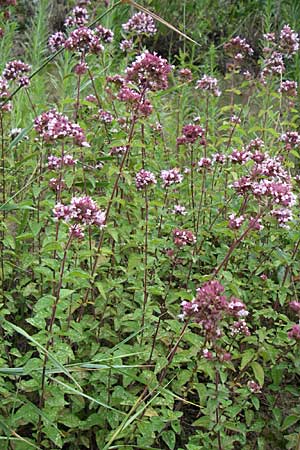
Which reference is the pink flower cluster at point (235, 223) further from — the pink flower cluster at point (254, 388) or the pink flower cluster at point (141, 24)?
the pink flower cluster at point (141, 24)

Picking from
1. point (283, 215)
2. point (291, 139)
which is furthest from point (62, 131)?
point (291, 139)

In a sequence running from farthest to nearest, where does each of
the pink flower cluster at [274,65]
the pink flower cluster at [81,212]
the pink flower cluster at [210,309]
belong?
the pink flower cluster at [274,65] < the pink flower cluster at [81,212] < the pink flower cluster at [210,309]

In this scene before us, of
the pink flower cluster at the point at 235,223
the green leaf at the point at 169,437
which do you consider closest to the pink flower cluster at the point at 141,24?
the pink flower cluster at the point at 235,223

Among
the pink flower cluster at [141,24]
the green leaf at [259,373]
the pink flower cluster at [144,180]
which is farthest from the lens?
the pink flower cluster at [141,24]

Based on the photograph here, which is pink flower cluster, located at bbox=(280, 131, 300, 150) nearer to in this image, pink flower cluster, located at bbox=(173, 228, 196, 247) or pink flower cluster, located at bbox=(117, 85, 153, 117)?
pink flower cluster, located at bbox=(117, 85, 153, 117)

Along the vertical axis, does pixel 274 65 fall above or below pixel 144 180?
above

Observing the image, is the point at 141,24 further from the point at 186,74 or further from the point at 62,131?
the point at 62,131

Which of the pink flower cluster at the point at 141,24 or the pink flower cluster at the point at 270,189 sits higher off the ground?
the pink flower cluster at the point at 141,24

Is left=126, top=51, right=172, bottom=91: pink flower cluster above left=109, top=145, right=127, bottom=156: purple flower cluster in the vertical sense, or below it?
above

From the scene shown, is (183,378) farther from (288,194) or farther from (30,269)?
(30,269)

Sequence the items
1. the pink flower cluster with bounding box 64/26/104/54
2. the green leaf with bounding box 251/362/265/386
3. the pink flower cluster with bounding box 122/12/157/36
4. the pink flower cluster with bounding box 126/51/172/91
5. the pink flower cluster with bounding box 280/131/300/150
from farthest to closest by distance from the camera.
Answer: the pink flower cluster with bounding box 122/12/157/36
the pink flower cluster with bounding box 280/131/300/150
the pink flower cluster with bounding box 64/26/104/54
the pink flower cluster with bounding box 126/51/172/91
the green leaf with bounding box 251/362/265/386

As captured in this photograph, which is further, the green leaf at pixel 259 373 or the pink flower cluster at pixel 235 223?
the pink flower cluster at pixel 235 223

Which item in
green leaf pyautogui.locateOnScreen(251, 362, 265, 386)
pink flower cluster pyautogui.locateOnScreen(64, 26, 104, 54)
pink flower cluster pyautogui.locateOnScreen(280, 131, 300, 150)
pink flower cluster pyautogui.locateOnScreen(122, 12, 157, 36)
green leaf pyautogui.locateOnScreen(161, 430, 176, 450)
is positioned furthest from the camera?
pink flower cluster pyautogui.locateOnScreen(122, 12, 157, 36)

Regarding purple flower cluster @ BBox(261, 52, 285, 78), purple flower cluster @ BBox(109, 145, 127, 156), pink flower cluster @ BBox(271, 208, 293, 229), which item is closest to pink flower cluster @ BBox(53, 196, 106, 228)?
pink flower cluster @ BBox(271, 208, 293, 229)
